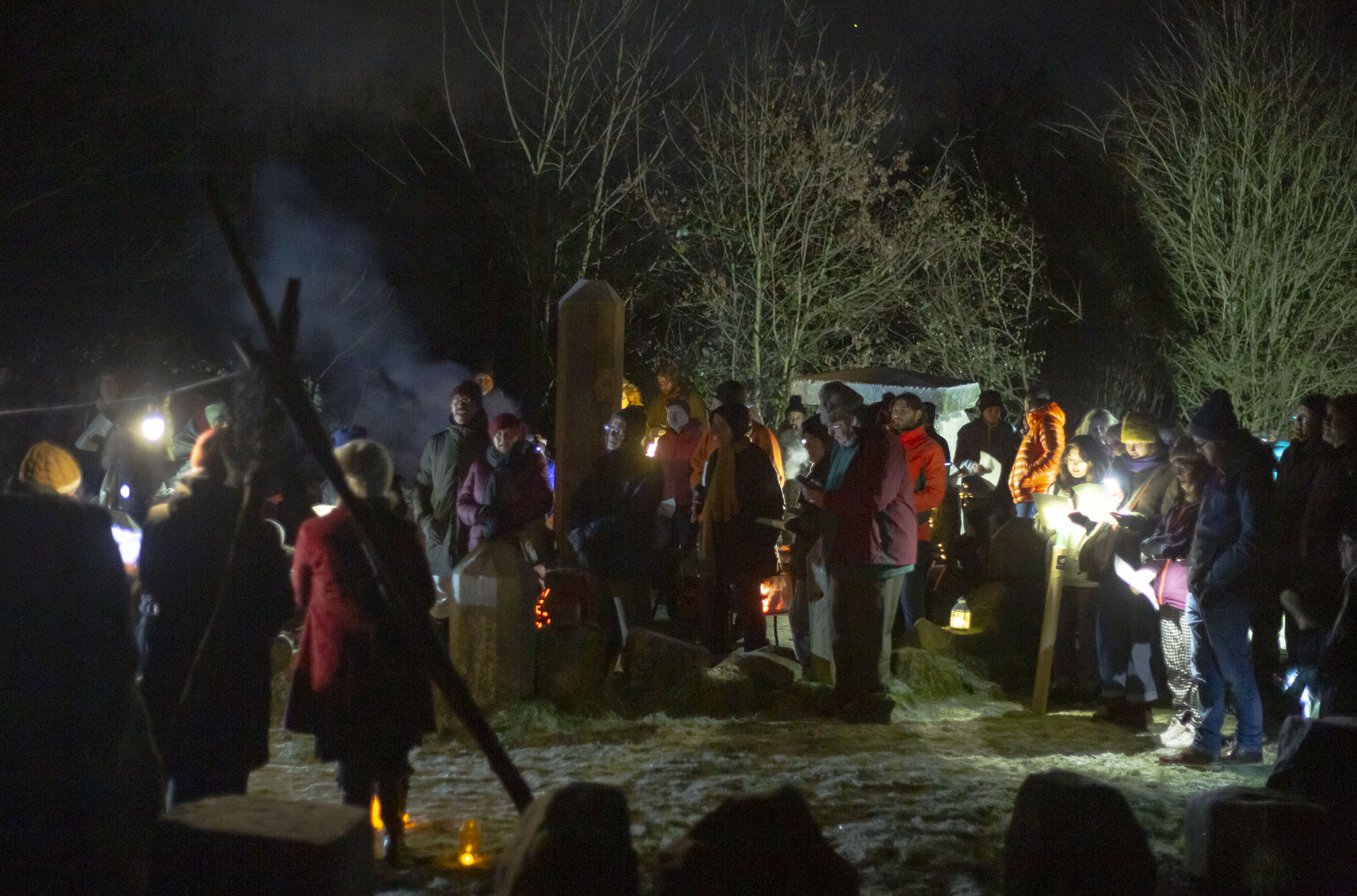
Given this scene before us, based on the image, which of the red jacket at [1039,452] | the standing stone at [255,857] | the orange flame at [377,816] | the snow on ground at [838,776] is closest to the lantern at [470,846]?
the snow on ground at [838,776]

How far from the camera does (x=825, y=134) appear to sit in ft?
66.8

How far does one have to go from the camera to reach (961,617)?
9492mm

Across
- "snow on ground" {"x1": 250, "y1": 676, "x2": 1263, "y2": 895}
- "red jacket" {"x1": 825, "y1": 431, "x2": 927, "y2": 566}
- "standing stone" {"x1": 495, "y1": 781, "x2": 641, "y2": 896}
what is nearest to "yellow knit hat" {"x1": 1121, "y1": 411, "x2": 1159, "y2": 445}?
"red jacket" {"x1": 825, "y1": 431, "x2": 927, "y2": 566}

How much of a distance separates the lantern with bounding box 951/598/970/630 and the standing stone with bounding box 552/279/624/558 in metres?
3.00

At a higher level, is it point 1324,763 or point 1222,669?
point 1222,669

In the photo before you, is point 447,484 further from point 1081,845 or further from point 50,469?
point 1081,845

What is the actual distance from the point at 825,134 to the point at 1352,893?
17639 millimetres

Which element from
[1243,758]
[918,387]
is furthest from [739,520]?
[918,387]

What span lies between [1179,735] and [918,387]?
39.1 ft

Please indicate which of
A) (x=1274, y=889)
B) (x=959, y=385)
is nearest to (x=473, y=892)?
(x=1274, y=889)

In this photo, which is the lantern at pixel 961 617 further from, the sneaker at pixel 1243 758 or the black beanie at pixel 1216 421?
the black beanie at pixel 1216 421

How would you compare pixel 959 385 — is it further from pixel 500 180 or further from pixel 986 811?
pixel 986 811

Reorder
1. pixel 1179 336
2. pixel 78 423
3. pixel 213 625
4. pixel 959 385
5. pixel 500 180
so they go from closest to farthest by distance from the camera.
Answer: pixel 213 625 < pixel 78 423 < pixel 959 385 < pixel 500 180 < pixel 1179 336

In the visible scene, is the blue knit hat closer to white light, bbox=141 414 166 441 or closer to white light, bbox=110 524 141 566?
white light, bbox=141 414 166 441
